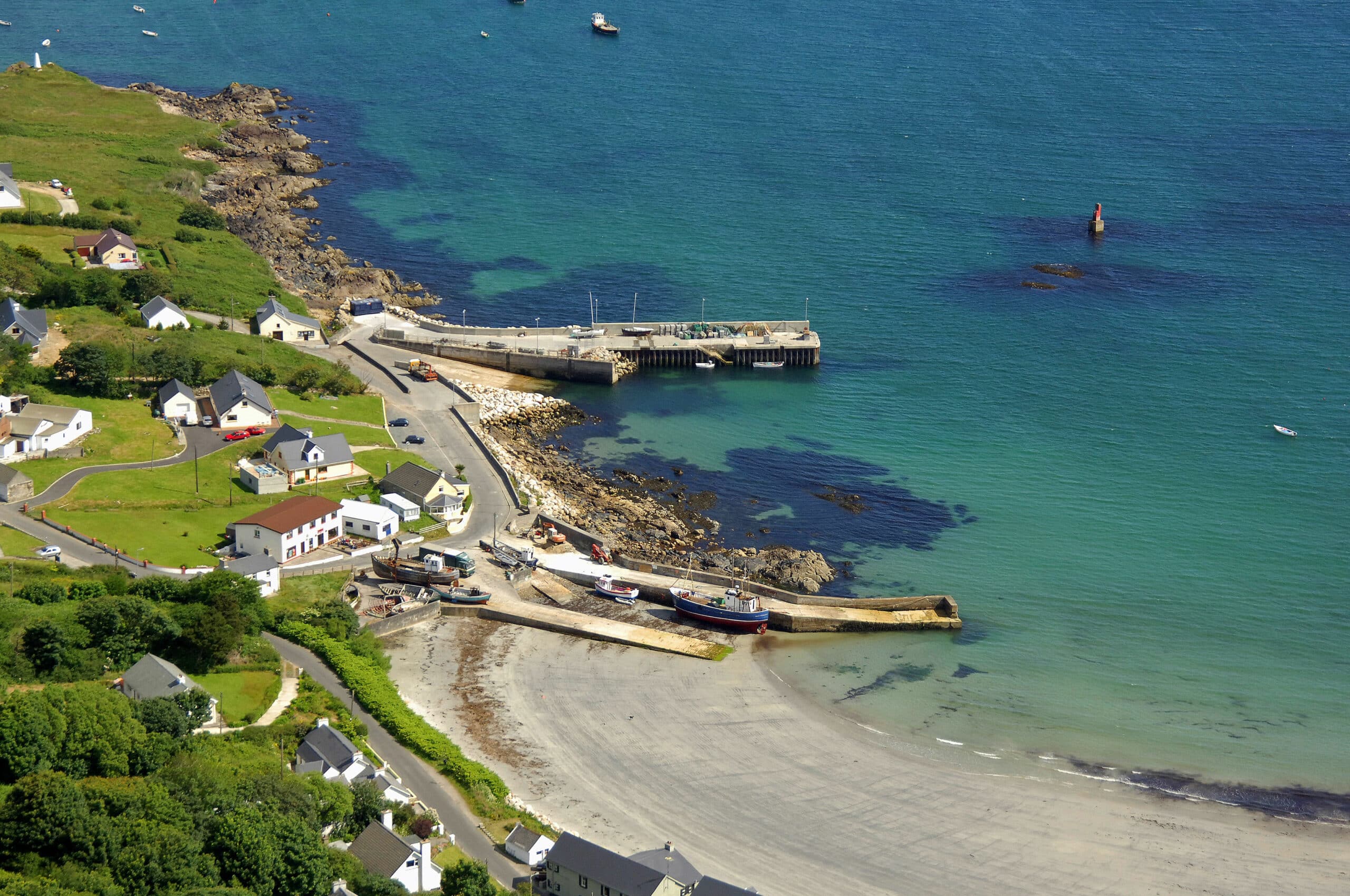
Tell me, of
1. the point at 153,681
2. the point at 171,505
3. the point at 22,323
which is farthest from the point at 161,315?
the point at 153,681

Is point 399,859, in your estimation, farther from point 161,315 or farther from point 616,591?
point 161,315

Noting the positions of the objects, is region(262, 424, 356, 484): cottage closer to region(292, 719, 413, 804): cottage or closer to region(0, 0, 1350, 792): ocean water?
region(0, 0, 1350, 792): ocean water

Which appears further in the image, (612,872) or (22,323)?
(22,323)

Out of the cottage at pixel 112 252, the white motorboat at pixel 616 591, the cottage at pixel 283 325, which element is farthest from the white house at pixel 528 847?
the cottage at pixel 112 252

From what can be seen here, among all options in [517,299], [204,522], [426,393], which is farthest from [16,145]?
[204,522]

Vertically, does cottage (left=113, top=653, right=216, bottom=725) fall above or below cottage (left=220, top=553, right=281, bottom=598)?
above

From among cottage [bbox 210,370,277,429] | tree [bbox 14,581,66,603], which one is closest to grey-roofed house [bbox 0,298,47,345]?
cottage [bbox 210,370,277,429]
